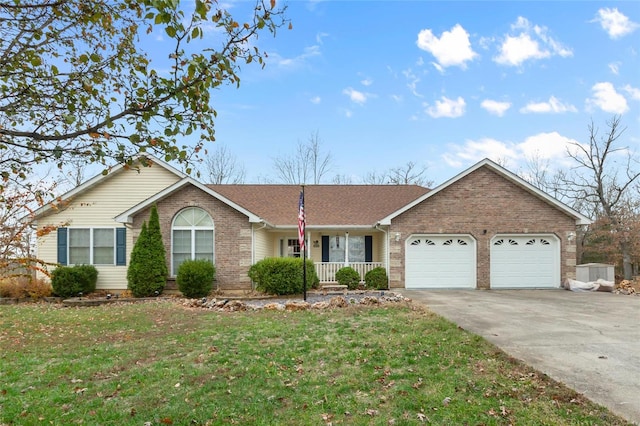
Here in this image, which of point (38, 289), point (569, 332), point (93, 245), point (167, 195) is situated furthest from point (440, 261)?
point (38, 289)

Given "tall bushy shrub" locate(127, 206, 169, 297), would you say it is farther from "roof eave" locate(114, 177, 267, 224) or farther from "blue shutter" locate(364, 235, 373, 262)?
"blue shutter" locate(364, 235, 373, 262)

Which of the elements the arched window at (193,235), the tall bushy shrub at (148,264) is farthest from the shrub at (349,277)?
the tall bushy shrub at (148,264)

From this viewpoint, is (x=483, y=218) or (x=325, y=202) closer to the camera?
(x=483, y=218)

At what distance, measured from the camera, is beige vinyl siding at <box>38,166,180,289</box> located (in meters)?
16.6

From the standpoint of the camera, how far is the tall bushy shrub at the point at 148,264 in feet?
48.5

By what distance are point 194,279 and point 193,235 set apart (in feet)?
7.31

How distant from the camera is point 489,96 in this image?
18328 mm

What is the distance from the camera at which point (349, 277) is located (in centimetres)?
1695

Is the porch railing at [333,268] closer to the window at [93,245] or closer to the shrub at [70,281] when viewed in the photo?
the window at [93,245]

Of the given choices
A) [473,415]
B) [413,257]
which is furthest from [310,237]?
[473,415]

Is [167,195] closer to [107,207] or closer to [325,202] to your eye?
[107,207]

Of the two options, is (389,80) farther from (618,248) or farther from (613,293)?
(618,248)

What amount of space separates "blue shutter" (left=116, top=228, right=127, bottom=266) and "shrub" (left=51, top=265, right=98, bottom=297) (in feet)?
4.10

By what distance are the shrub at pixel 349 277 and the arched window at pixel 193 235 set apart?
17.2 feet
